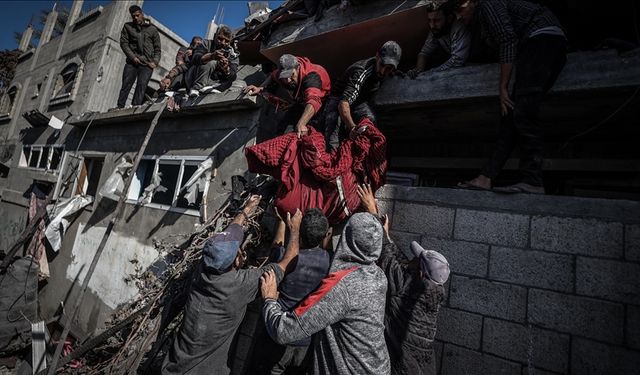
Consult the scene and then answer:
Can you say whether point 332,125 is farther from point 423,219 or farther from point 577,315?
point 577,315

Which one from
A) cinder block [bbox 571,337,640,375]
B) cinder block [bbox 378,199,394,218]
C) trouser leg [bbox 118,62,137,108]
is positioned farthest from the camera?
trouser leg [bbox 118,62,137,108]

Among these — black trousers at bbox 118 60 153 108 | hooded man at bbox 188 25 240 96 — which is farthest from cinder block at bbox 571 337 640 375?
black trousers at bbox 118 60 153 108

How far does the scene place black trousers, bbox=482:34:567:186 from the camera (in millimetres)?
2752

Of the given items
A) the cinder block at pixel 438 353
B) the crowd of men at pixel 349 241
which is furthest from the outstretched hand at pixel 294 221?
the cinder block at pixel 438 353

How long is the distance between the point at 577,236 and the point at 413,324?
173 centimetres

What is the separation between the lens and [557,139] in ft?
13.6

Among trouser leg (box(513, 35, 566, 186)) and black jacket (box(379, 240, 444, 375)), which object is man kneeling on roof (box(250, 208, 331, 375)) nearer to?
black jacket (box(379, 240, 444, 375))

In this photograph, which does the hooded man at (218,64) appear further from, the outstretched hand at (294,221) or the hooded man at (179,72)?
the outstretched hand at (294,221)

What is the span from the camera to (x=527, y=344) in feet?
8.23

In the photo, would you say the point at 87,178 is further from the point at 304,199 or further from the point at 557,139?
the point at 557,139

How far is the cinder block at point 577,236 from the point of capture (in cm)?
242

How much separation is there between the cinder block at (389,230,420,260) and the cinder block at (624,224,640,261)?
172 centimetres

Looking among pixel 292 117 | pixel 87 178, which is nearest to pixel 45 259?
pixel 87 178

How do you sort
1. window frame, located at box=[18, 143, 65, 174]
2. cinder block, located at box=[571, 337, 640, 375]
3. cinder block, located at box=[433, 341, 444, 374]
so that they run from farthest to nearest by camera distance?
1. window frame, located at box=[18, 143, 65, 174]
2. cinder block, located at box=[433, 341, 444, 374]
3. cinder block, located at box=[571, 337, 640, 375]
